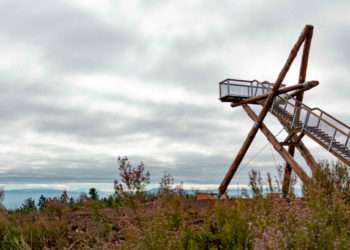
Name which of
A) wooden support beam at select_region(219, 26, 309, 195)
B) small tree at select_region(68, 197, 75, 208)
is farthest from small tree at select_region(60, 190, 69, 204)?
wooden support beam at select_region(219, 26, 309, 195)

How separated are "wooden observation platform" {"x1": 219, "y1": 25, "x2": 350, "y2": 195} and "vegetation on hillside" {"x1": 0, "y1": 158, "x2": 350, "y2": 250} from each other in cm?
464

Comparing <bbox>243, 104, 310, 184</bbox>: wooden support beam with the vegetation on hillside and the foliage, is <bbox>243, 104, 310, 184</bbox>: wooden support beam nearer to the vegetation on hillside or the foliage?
the vegetation on hillside

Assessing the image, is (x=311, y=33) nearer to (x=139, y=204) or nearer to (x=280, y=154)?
(x=280, y=154)

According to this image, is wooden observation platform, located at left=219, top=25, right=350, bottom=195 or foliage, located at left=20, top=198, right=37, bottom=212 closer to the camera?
wooden observation platform, located at left=219, top=25, right=350, bottom=195

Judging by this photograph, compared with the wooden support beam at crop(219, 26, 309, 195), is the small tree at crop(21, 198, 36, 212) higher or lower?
lower

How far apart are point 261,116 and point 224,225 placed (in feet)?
32.1

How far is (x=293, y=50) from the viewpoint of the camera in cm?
1447

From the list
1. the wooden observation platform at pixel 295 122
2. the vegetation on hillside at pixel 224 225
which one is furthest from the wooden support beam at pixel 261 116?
the vegetation on hillside at pixel 224 225

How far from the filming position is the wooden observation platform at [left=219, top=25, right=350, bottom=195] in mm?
12977

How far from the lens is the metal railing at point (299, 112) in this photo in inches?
508

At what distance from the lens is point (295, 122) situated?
14.1m

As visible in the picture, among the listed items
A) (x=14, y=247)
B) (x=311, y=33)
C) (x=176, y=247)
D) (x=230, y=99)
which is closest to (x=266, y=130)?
(x=230, y=99)

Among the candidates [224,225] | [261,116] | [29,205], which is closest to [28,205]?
[29,205]

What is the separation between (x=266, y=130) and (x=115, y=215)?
6.49 metres
